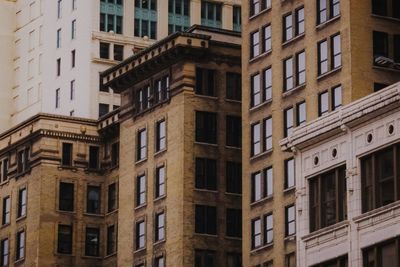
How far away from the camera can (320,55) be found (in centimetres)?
11600

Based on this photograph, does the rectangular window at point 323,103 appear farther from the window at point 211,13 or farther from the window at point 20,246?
the window at point 211,13

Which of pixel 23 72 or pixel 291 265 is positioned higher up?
pixel 23 72

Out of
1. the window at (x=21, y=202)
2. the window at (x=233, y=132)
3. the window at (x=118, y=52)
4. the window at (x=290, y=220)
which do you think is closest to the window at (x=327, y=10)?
the window at (x=290, y=220)

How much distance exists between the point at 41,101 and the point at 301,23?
215ft

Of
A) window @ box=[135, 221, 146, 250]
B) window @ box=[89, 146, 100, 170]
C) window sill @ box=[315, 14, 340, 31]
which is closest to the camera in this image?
window sill @ box=[315, 14, 340, 31]

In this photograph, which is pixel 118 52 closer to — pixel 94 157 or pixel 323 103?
pixel 94 157

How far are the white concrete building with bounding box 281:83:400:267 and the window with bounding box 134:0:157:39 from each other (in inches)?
3329

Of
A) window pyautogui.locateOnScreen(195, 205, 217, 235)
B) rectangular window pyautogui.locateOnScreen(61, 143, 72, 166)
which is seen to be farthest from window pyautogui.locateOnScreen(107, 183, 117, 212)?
window pyautogui.locateOnScreen(195, 205, 217, 235)

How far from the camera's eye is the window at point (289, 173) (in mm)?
116812

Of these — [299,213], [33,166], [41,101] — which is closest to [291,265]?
[299,213]

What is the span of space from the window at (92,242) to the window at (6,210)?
823cm

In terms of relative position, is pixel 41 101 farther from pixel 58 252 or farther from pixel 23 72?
pixel 58 252

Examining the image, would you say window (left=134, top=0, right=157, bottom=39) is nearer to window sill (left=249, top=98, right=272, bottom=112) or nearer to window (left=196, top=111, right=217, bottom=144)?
window (left=196, top=111, right=217, bottom=144)

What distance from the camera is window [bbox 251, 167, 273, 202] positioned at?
11981 centimetres
